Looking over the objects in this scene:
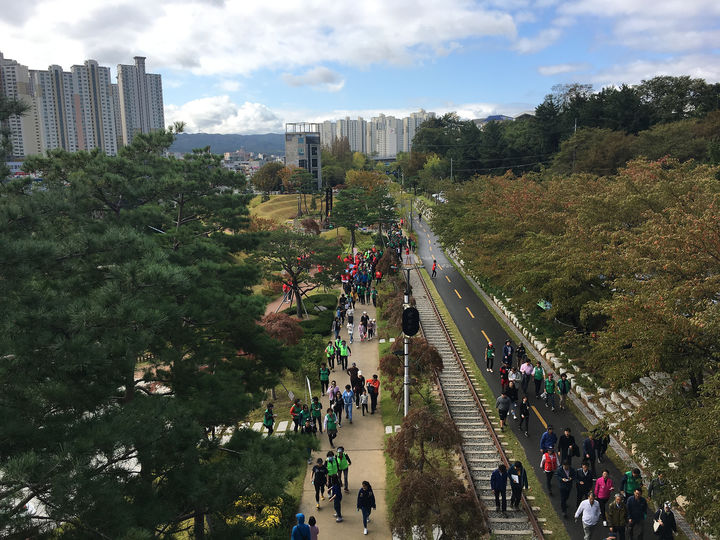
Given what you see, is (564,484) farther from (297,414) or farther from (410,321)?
(297,414)

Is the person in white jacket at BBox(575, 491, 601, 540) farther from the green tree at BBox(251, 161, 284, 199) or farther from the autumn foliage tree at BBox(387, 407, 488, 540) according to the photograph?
the green tree at BBox(251, 161, 284, 199)

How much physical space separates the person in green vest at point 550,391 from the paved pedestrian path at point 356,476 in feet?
18.6

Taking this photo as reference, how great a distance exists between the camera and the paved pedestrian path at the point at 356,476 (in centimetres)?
1247

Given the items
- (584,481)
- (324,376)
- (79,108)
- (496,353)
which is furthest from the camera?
(79,108)

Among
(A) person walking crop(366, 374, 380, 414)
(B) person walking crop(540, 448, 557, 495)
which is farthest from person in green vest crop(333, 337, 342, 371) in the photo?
(B) person walking crop(540, 448, 557, 495)

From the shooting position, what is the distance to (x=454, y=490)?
32.9 feet

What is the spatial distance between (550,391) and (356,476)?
7178 millimetres

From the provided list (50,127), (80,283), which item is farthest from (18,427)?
(50,127)

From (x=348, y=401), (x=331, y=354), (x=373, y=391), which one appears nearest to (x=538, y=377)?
(x=373, y=391)

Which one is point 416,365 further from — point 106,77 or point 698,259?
point 106,77

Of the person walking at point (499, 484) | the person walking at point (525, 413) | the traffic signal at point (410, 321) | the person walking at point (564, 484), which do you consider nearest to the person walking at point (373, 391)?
the traffic signal at point (410, 321)

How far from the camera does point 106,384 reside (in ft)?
24.8

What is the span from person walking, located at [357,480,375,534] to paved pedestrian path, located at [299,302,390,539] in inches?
18.0

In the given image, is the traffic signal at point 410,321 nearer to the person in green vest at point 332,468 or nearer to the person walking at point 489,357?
the person in green vest at point 332,468
